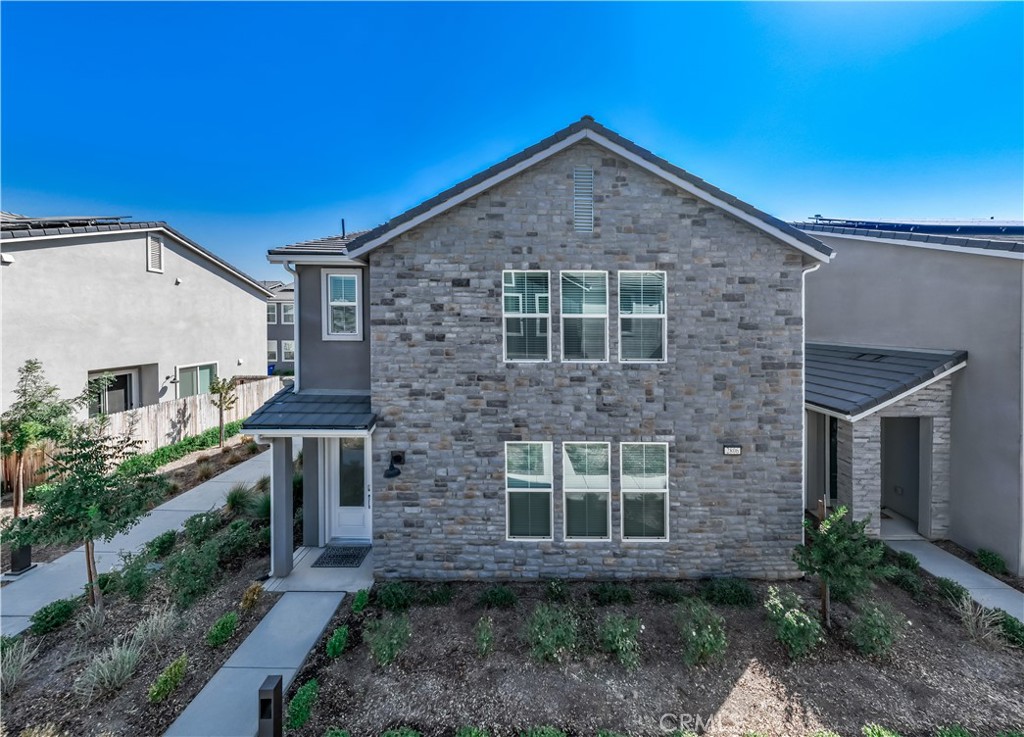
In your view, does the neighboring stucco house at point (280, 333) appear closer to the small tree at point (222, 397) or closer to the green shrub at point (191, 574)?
the small tree at point (222, 397)

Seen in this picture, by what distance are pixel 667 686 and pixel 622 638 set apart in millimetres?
729

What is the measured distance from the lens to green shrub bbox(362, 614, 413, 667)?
5.95m

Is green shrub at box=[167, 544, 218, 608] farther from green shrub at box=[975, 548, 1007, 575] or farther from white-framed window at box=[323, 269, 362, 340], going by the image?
green shrub at box=[975, 548, 1007, 575]

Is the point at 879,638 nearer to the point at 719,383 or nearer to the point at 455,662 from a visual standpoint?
the point at 719,383

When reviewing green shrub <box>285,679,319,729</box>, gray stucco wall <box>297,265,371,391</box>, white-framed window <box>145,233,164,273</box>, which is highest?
white-framed window <box>145,233,164,273</box>

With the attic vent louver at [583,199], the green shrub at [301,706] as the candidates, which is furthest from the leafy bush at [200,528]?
the attic vent louver at [583,199]

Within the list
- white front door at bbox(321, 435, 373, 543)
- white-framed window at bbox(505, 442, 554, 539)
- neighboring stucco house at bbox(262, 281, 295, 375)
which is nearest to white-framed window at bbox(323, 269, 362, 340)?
white front door at bbox(321, 435, 373, 543)

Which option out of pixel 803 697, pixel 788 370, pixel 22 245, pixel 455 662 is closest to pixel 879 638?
pixel 803 697

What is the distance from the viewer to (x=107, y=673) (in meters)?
5.59

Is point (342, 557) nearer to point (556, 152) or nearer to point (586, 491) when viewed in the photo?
point (586, 491)

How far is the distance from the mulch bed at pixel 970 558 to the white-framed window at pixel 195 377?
24381 millimetres

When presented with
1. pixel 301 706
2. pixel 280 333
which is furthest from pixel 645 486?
pixel 280 333

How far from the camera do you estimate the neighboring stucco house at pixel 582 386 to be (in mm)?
7789

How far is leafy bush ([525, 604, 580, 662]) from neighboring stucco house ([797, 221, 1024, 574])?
703 cm
